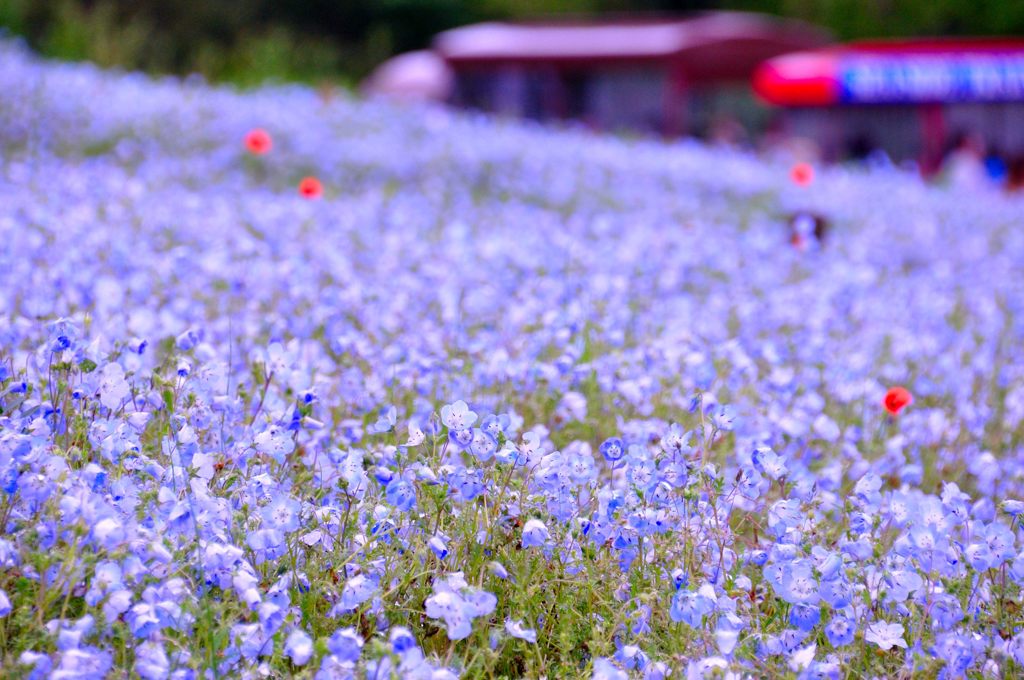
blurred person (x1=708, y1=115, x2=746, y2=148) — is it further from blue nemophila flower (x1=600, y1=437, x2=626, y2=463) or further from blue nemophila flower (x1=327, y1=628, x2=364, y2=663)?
blue nemophila flower (x1=327, y1=628, x2=364, y2=663)

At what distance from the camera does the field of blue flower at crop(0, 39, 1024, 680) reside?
7.50 ft

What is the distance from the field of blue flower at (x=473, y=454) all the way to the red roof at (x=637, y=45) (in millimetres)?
12954

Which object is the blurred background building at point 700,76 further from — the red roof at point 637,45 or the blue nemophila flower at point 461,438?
the blue nemophila flower at point 461,438

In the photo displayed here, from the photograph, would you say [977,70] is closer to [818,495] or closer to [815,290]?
[815,290]

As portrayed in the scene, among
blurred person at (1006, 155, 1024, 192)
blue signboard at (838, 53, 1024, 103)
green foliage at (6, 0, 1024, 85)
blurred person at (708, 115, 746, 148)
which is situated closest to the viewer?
blue signboard at (838, 53, 1024, 103)

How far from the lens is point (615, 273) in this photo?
21.3 ft

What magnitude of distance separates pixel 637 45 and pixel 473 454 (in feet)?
60.6

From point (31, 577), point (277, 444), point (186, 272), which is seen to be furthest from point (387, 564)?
point (186, 272)

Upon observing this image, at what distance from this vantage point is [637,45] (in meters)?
20.0

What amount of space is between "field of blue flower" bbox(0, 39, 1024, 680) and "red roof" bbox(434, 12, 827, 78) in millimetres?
12954

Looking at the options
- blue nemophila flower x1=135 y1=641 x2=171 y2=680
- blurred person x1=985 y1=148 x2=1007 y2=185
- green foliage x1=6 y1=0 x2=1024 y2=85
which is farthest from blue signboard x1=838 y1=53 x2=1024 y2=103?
blue nemophila flower x1=135 y1=641 x2=171 y2=680

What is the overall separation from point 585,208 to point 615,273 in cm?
335

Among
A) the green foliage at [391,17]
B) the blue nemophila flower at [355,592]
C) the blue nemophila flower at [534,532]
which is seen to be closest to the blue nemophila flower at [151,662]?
the blue nemophila flower at [355,592]

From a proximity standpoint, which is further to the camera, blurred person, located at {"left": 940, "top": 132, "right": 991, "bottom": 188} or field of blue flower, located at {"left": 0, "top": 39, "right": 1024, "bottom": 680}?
blurred person, located at {"left": 940, "top": 132, "right": 991, "bottom": 188}
